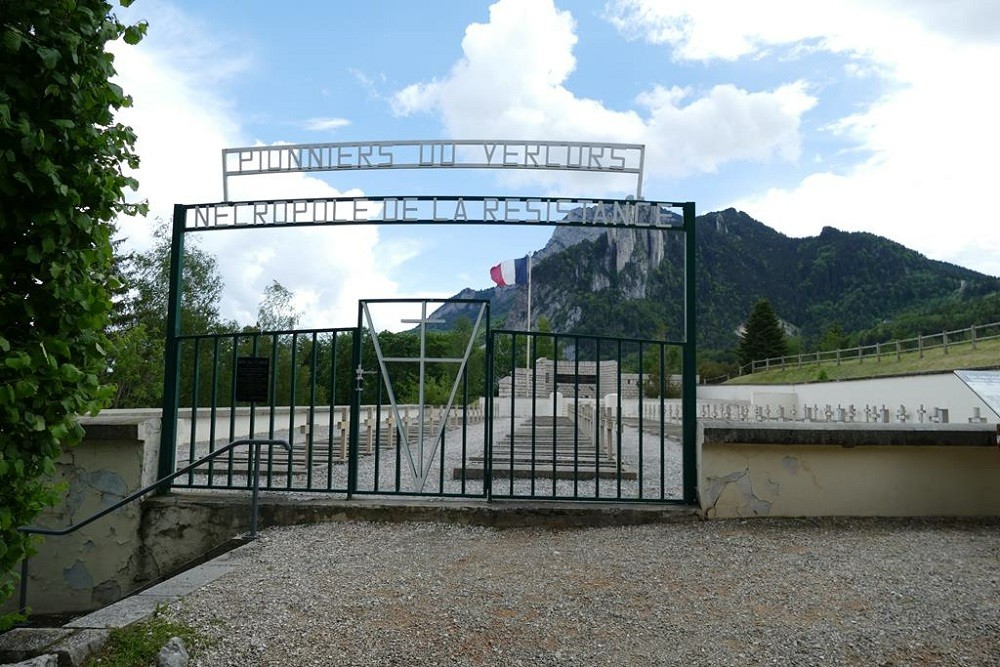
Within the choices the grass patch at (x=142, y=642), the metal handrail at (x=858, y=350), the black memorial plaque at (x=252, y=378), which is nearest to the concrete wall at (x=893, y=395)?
the metal handrail at (x=858, y=350)

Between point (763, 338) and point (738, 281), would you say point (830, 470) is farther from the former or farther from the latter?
point (738, 281)

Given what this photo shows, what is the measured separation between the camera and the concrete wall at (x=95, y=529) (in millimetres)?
5746

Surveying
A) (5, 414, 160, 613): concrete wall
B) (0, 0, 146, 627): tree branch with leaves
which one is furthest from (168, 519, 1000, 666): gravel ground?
(5, 414, 160, 613): concrete wall

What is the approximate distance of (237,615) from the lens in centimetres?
357

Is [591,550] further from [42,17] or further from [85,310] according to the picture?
[42,17]

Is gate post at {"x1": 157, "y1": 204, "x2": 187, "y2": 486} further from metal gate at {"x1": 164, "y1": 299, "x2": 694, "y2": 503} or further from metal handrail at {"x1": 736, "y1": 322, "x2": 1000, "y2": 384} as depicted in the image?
metal handrail at {"x1": 736, "y1": 322, "x2": 1000, "y2": 384}

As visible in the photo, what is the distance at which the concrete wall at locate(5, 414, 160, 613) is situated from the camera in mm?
5746

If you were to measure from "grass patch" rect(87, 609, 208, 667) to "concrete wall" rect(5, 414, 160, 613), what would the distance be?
9.03 ft

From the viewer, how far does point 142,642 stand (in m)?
3.17

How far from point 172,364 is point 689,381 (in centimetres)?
434

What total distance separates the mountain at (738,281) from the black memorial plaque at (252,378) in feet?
312

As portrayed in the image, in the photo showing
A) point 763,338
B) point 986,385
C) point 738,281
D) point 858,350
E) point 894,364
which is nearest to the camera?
point 986,385

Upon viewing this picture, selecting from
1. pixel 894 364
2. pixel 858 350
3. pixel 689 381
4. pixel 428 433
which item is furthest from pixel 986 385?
pixel 858 350

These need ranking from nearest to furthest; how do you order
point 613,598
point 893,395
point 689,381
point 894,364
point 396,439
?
Result: point 613,598 → point 689,381 → point 396,439 → point 893,395 → point 894,364
